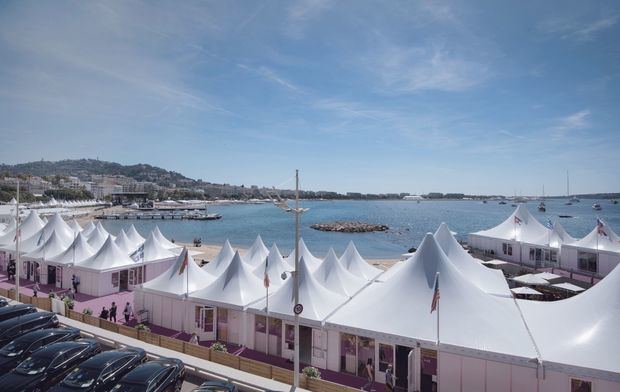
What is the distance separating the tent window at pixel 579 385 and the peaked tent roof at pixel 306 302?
7359mm

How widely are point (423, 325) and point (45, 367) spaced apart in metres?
10.8

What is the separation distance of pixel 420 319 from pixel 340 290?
5.67 meters

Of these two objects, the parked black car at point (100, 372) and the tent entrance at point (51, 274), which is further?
the tent entrance at point (51, 274)

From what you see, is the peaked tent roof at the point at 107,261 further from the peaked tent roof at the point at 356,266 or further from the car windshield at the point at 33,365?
the peaked tent roof at the point at 356,266

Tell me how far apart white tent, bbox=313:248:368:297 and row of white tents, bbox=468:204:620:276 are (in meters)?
17.7

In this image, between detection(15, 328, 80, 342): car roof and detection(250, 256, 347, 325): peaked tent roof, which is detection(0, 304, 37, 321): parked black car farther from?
detection(250, 256, 347, 325): peaked tent roof

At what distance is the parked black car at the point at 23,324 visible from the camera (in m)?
11.5

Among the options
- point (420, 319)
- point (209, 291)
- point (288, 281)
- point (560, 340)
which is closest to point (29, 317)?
point (209, 291)

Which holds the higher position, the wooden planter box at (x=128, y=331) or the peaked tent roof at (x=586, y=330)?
the peaked tent roof at (x=586, y=330)

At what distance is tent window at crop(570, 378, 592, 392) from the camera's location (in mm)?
9133

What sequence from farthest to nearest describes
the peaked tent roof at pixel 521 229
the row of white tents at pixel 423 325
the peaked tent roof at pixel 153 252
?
the peaked tent roof at pixel 521 229 < the peaked tent roof at pixel 153 252 < the row of white tents at pixel 423 325

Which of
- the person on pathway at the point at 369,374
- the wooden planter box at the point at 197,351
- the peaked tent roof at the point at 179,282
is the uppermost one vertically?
the peaked tent roof at the point at 179,282

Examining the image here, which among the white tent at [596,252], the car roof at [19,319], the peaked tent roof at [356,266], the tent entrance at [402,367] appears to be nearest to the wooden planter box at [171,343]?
the car roof at [19,319]

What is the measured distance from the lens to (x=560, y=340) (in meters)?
10.0
